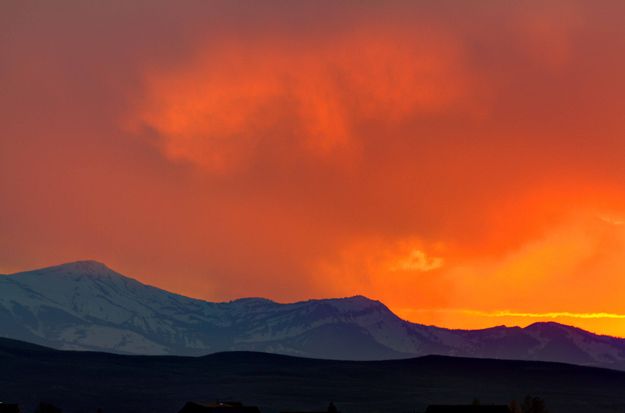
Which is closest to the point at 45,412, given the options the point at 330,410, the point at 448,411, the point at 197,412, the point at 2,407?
the point at 2,407

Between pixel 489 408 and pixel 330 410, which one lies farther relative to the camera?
pixel 489 408

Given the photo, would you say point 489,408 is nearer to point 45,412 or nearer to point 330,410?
point 330,410

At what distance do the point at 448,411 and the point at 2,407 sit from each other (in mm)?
72012

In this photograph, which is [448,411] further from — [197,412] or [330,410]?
[197,412]

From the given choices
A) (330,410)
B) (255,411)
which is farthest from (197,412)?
(330,410)

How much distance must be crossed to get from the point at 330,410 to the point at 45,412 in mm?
45848

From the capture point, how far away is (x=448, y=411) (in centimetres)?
19750

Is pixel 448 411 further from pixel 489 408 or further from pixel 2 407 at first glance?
pixel 2 407

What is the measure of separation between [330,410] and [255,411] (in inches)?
513

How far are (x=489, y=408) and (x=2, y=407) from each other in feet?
260

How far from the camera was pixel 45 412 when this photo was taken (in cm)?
18875

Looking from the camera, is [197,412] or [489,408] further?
A: [489,408]

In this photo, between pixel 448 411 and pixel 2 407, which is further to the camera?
pixel 448 411

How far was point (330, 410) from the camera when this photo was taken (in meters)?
182
